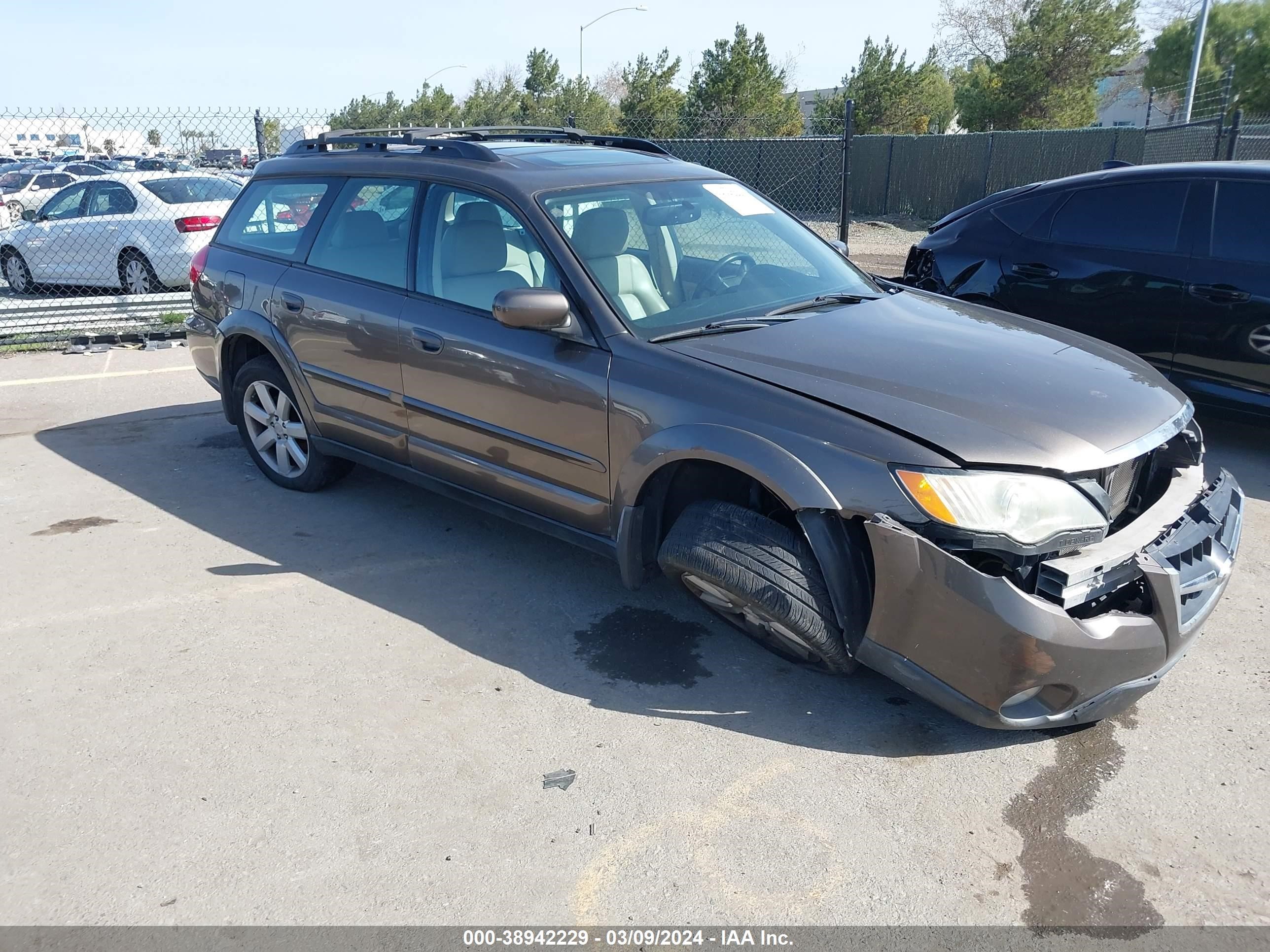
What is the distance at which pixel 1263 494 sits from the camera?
5.13 meters

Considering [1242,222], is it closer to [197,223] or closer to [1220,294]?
[1220,294]

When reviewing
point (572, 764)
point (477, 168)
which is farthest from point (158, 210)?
point (572, 764)

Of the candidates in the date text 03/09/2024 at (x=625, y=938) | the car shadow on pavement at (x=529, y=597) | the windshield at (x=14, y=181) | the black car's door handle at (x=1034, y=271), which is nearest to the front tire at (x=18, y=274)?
the car shadow on pavement at (x=529, y=597)

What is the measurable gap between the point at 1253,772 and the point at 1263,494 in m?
2.70

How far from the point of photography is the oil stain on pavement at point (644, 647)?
3580 millimetres

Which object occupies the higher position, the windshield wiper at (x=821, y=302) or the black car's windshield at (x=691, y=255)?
the black car's windshield at (x=691, y=255)

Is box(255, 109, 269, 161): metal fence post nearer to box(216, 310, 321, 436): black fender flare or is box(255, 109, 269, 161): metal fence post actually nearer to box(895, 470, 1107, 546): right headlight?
box(216, 310, 321, 436): black fender flare

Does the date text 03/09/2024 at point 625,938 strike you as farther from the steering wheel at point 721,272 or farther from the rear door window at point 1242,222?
the rear door window at point 1242,222

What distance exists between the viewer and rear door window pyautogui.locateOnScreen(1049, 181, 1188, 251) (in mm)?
5766

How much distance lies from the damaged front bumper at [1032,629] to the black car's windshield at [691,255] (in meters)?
1.31

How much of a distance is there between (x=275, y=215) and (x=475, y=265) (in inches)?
66.4

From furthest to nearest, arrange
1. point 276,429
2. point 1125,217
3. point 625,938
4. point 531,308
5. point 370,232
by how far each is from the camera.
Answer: point 1125,217
point 276,429
point 370,232
point 531,308
point 625,938

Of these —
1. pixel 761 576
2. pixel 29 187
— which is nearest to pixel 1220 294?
pixel 761 576

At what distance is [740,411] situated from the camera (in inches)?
125
